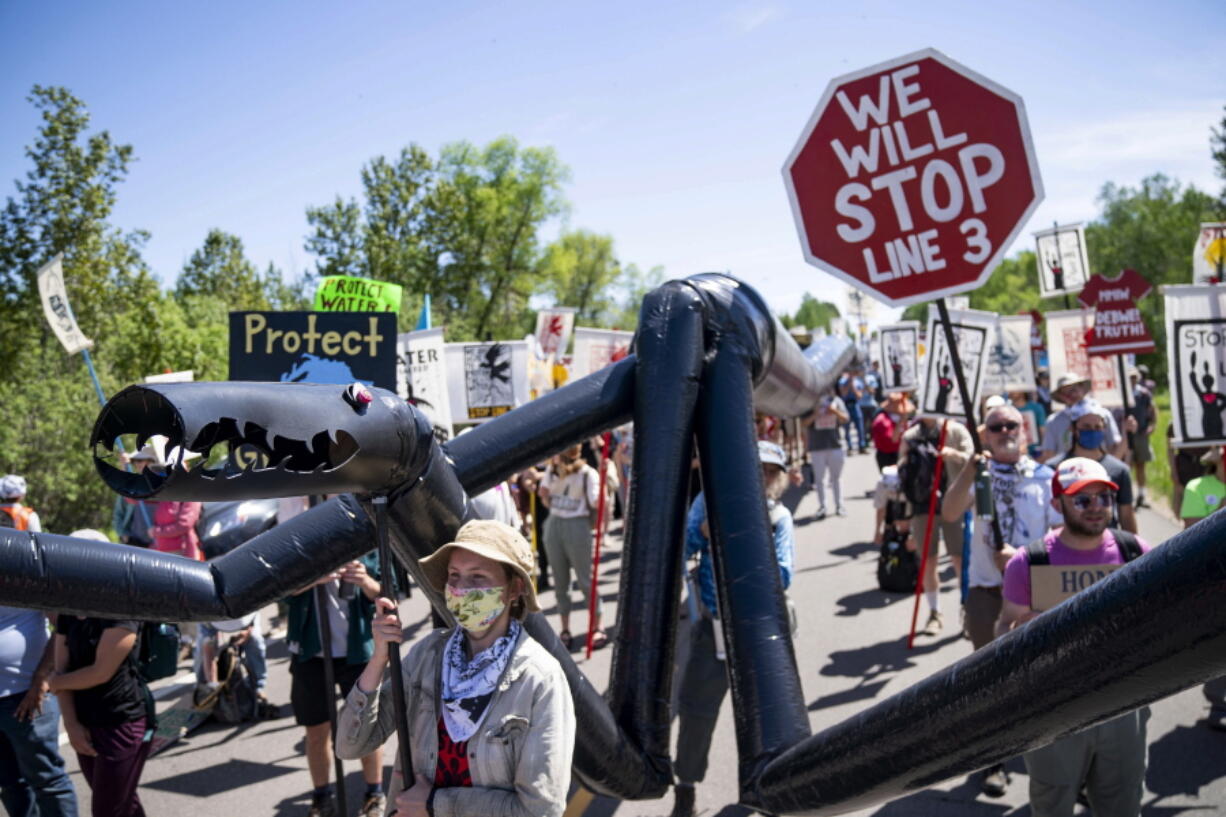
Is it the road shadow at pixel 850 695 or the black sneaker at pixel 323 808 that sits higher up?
the black sneaker at pixel 323 808

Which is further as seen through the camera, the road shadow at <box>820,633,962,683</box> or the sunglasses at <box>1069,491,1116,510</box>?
the road shadow at <box>820,633,962,683</box>

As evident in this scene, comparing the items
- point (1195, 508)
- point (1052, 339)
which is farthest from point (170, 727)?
point (1052, 339)

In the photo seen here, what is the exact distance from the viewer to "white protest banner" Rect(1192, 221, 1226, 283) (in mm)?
10219

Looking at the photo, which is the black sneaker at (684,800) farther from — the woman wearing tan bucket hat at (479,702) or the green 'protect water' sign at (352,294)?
the green 'protect water' sign at (352,294)

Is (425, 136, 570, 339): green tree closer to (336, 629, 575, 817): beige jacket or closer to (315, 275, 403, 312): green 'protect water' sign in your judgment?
(315, 275, 403, 312): green 'protect water' sign

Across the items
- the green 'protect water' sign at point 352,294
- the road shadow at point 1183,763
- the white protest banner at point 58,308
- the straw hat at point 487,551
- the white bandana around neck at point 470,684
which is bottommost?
the road shadow at point 1183,763

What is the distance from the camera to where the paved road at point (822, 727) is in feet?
17.1

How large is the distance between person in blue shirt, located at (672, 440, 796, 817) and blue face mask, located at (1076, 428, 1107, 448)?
2.29 meters

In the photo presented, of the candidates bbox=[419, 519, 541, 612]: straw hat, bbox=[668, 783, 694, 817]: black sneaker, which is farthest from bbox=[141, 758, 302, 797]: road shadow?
bbox=[419, 519, 541, 612]: straw hat

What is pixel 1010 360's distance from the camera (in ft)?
37.6

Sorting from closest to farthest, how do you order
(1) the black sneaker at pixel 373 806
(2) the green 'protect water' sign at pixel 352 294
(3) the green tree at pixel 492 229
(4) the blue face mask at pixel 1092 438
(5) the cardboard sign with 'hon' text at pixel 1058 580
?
(5) the cardboard sign with 'hon' text at pixel 1058 580 < (1) the black sneaker at pixel 373 806 < (4) the blue face mask at pixel 1092 438 < (2) the green 'protect water' sign at pixel 352 294 < (3) the green tree at pixel 492 229

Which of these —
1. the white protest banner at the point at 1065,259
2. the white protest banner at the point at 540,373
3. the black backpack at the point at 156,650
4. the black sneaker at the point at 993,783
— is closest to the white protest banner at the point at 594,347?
the white protest banner at the point at 540,373

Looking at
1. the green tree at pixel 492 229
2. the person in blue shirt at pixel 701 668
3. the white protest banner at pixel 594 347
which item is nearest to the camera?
the person in blue shirt at pixel 701 668

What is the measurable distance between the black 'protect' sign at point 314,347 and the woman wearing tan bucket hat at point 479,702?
2.12 metres
